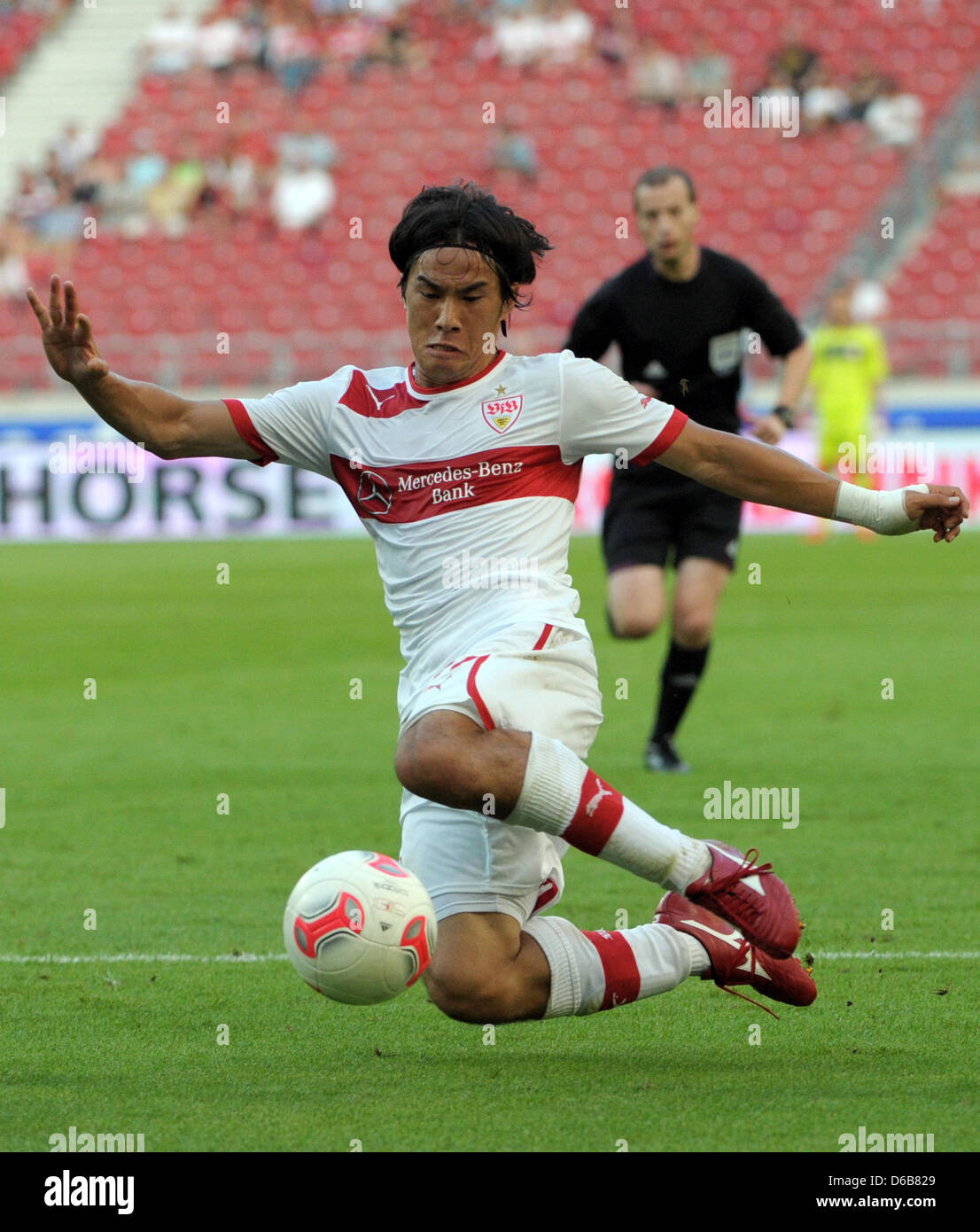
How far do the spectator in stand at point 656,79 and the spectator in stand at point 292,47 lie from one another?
4.73m

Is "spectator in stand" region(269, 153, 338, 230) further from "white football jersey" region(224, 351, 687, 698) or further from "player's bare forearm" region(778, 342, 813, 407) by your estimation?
"white football jersey" region(224, 351, 687, 698)

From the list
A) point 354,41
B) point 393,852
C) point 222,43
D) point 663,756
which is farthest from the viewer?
point 222,43

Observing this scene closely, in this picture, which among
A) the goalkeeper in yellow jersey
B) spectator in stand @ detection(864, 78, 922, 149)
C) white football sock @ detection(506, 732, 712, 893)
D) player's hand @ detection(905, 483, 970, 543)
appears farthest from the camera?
spectator in stand @ detection(864, 78, 922, 149)

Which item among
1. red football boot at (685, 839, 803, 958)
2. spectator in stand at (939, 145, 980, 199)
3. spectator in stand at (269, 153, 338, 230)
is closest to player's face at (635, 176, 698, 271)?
red football boot at (685, 839, 803, 958)

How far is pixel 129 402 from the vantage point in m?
4.41

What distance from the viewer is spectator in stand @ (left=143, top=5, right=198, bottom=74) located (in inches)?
1143

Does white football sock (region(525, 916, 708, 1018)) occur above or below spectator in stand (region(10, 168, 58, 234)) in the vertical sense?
below

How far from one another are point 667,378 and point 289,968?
3852mm

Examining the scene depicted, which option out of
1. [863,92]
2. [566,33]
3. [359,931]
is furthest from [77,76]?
[359,931]

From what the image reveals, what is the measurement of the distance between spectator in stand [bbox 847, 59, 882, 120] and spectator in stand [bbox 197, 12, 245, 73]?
8997mm

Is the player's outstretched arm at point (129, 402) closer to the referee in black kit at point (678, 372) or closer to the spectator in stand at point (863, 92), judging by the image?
the referee in black kit at point (678, 372)

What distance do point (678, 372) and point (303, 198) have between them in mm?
19588

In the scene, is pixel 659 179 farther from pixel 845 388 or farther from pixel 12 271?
pixel 12 271
